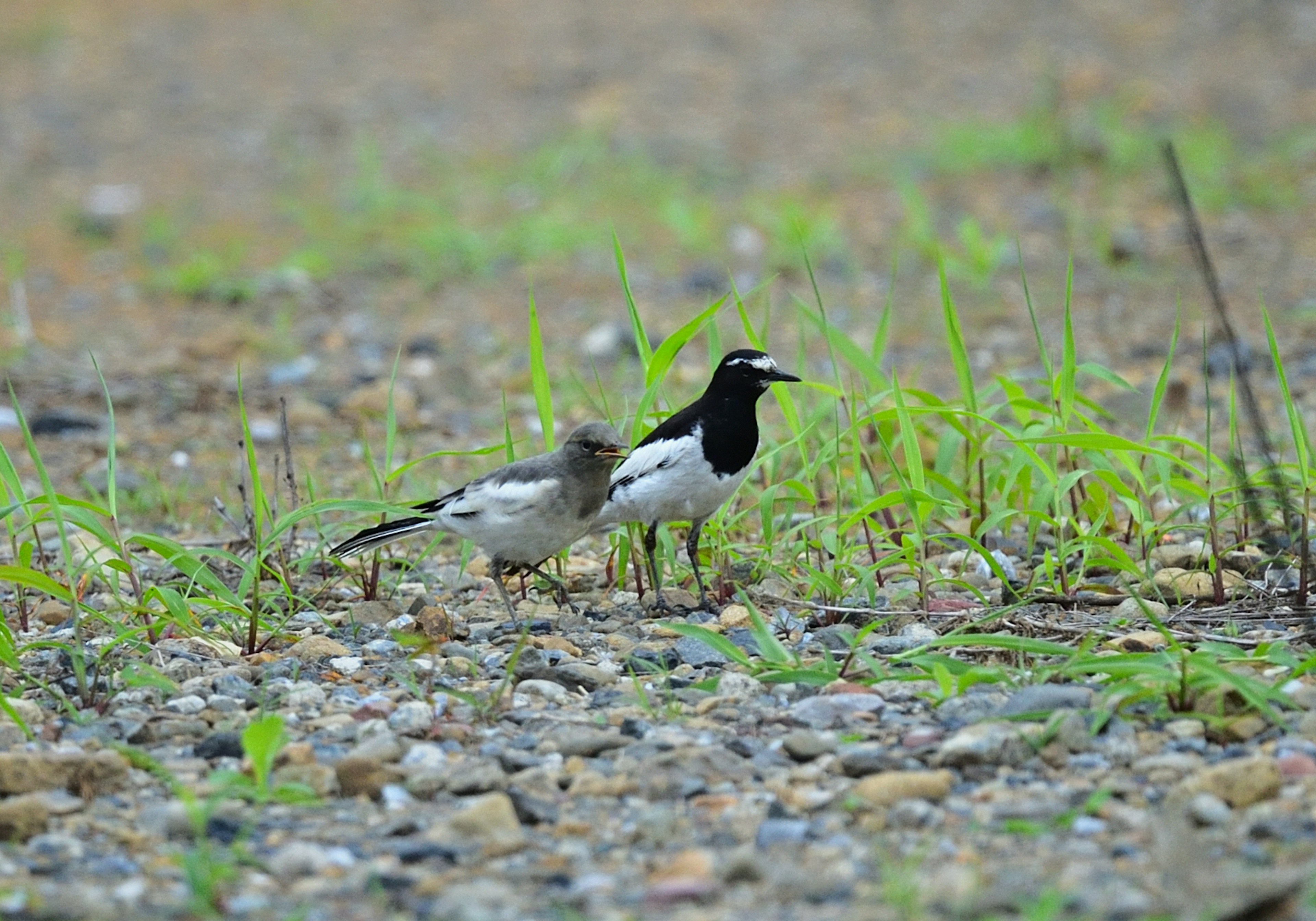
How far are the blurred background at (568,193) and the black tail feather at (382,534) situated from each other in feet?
5.12

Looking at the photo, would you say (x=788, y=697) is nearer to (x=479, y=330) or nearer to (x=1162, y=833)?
(x=1162, y=833)

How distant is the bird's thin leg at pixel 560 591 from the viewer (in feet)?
16.4

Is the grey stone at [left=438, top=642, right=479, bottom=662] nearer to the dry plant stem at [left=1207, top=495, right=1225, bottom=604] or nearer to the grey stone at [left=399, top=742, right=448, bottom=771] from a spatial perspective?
the grey stone at [left=399, top=742, right=448, bottom=771]

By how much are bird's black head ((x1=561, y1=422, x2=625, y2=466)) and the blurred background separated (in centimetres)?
111

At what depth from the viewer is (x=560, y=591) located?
16.5 feet

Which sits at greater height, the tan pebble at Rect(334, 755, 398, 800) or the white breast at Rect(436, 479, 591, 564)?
the white breast at Rect(436, 479, 591, 564)

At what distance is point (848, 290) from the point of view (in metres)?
9.50

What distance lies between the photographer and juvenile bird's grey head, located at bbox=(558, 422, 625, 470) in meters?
4.85

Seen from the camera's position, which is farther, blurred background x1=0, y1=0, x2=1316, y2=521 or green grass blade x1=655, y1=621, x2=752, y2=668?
blurred background x1=0, y1=0, x2=1316, y2=521

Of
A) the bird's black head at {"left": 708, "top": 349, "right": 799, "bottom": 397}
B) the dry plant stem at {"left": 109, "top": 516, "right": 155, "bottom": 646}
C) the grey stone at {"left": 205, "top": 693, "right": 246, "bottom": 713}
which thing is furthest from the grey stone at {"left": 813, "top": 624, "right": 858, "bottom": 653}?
the dry plant stem at {"left": 109, "top": 516, "right": 155, "bottom": 646}

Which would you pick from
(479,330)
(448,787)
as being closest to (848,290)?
(479,330)

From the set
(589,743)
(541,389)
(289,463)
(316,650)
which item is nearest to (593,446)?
(541,389)

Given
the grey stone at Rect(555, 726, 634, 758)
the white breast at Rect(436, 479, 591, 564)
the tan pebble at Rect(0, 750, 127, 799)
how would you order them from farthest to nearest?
1. the white breast at Rect(436, 479, 591, 564)
2. the grey stone at Rect(555, 726, 634, 758)
3. the tan pebble at Rect(0, 750, 127, 799)

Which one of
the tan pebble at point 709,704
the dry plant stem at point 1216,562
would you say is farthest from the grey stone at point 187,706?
the dry plant stem at point 1216,562
